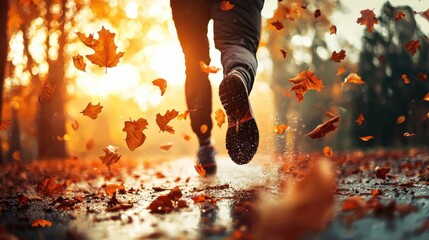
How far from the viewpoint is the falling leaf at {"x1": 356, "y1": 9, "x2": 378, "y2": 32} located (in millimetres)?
4079

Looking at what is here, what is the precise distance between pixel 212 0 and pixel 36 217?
1648 millimetres

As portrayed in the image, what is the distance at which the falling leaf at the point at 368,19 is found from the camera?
408 centimetres

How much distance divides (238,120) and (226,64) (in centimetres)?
31

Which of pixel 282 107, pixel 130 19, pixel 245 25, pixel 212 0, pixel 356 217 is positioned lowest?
pixel 356 217

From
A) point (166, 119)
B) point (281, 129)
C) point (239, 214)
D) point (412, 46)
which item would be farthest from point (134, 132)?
point (412, 46)

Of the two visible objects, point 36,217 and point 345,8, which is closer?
point 36,217

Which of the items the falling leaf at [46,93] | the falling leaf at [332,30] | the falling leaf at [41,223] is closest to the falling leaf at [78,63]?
the falling leaf at [46,93]

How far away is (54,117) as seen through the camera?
16500 millimetres

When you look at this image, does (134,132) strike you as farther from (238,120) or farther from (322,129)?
(322,129)

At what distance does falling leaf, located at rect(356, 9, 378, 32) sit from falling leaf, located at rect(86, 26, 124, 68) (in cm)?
201

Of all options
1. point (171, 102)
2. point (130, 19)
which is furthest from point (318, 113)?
point (171, 102)

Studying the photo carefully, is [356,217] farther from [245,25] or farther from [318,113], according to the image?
[318,113]


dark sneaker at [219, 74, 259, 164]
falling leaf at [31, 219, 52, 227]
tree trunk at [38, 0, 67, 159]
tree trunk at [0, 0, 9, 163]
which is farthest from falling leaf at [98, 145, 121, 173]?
tree trunk at [38, 0, 67, 159]

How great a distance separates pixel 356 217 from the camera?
5.13ft
